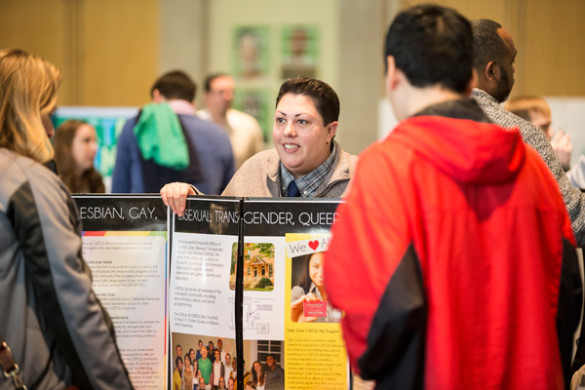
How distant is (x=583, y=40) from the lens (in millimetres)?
7609

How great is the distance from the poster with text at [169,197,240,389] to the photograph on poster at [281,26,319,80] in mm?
5877

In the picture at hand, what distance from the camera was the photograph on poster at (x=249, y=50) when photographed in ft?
27.6

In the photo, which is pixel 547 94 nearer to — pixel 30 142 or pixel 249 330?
pixel 249 330

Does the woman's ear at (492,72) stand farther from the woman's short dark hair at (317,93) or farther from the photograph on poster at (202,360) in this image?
the photograph on poster at (202,360)

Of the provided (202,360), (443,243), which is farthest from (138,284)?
(443,243)

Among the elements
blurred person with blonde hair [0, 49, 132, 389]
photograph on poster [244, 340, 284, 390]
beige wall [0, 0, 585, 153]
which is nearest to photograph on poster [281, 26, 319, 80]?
beige wall [0, 0, 585, 153]

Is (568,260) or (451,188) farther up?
(451,188)

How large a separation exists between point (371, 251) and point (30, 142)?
38.9 inches

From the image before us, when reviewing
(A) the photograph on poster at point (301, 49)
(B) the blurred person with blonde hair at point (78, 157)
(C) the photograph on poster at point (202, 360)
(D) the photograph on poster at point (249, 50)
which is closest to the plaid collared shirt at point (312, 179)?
(C) the photograph on poster at point (202, 360)

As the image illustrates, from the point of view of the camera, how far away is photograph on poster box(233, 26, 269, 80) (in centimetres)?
842

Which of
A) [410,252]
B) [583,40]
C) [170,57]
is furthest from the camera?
[170,57]

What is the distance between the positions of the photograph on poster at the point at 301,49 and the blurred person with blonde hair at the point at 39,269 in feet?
21.3

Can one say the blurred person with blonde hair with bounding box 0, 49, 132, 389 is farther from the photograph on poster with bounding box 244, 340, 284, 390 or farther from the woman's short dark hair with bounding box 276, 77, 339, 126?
the woman's short dark hair with bounding box 276, 77, 339, 126

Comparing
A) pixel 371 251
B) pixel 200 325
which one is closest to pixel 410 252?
pixel 371 251
